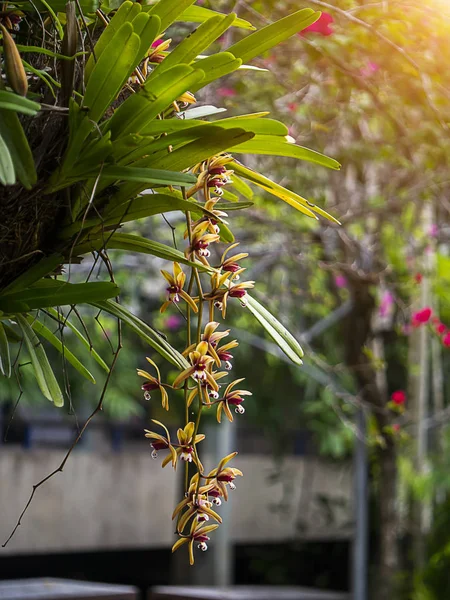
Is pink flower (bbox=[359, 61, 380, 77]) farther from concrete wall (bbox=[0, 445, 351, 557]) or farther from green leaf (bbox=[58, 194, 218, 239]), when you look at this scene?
concrete wall (bbox=[0, 445, 351, 557])

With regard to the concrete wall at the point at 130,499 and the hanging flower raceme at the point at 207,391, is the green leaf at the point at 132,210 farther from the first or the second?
the concrete wall at the point at 130,499

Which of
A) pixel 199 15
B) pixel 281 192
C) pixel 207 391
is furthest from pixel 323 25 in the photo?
pixel 207 391

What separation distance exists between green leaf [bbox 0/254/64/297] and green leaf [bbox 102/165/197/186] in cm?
8

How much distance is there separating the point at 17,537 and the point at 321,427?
7.74ft

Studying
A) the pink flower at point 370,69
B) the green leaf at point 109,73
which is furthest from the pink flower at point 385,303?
the green leaf at point 109,73

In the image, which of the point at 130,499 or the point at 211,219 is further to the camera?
the point at 130,499

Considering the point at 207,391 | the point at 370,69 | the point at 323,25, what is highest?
the point at 370,69

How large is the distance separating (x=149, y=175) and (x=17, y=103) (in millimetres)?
96

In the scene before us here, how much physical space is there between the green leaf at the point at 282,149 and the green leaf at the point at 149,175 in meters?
0.09

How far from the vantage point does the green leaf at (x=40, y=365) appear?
63 centimetres

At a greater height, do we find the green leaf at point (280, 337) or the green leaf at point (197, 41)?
the green leaf at point (197, 41)

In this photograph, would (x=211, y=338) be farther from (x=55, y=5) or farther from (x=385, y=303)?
(x=385, y=303)

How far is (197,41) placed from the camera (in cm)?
60

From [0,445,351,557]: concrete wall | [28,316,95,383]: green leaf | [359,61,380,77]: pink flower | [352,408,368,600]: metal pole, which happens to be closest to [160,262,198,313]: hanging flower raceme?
[28,316,95,383]: green leaf
